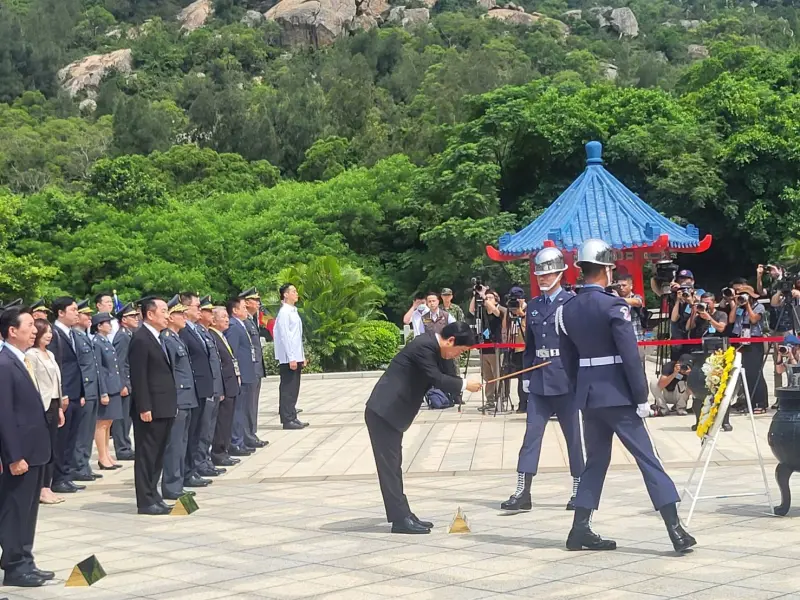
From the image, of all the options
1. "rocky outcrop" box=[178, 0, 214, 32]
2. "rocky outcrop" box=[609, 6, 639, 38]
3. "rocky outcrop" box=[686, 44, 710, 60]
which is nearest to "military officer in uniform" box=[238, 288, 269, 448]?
"rocky outcrop" box=[686, 44, 710, 60]

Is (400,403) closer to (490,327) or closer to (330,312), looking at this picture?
(490,327)

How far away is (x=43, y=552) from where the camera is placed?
25.2 ft

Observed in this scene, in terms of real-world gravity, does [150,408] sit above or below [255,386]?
above

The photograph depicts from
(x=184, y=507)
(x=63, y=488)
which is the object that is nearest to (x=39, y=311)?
(x=63, y=488)

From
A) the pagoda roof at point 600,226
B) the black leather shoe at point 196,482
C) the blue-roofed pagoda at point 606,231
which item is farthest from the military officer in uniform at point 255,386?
the blue-roofed pagoda at point 606,231

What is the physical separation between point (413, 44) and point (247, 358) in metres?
84.0

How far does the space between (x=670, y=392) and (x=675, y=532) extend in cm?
829

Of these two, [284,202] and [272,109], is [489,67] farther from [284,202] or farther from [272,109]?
[284,202]

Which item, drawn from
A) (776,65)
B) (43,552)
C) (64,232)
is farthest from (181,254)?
(43,552)

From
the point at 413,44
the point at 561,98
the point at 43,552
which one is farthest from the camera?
the point at 413,44

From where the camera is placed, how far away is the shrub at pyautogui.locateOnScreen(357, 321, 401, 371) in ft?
83.9

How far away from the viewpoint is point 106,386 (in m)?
11.5

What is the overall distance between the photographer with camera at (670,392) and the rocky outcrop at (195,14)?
106m

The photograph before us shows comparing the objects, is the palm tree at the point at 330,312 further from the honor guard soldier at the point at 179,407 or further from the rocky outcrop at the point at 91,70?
the rocky outcrop at the point at 91,70
